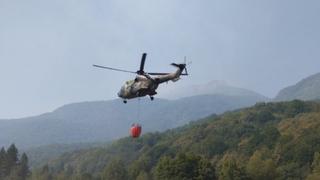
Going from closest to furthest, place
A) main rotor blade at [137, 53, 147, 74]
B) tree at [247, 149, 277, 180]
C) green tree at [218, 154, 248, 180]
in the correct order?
main rotor blade at [137, 53, 147, 74]
green tree at [218, 154, 248, 180]
tree at [247, 149, 277, 180]

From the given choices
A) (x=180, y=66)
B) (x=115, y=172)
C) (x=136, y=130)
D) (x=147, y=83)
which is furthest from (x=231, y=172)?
(x=180, y=66)

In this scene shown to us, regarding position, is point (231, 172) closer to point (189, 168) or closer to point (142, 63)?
point (189, 168)

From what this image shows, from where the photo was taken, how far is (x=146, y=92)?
46125 millimetres

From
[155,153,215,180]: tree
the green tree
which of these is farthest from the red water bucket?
the green tree

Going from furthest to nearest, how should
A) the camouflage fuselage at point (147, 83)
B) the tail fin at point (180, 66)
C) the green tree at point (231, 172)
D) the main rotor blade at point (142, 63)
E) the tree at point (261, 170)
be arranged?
the tree at point (261, 170), the green tree at point (231, 172), the camouflage fuselage at point (147, 83), the tail fin at point (180, 66), the main rotor blade at point (142, 63)

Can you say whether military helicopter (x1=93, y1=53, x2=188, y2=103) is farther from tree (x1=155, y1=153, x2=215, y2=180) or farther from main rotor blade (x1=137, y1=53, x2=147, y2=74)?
tree (x1=155, y1=153, x2=215, y2=180)

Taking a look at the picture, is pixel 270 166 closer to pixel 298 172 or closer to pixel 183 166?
pixel 183 166

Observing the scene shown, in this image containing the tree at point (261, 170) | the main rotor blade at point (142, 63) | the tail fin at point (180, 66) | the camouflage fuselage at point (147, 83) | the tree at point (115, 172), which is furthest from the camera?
the tree at point (115, 172)

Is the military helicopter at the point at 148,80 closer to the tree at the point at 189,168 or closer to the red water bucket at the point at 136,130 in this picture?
the red water bucket at the point at 136,130

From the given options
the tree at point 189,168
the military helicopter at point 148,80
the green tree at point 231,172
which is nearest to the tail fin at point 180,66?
the military helicopter at point 148,80

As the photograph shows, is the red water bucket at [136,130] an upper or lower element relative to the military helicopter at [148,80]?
lower

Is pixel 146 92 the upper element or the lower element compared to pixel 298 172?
upper

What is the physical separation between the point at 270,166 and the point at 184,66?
93.1 metres

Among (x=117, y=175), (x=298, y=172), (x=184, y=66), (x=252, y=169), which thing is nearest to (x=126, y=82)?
(x=184, y=66)
